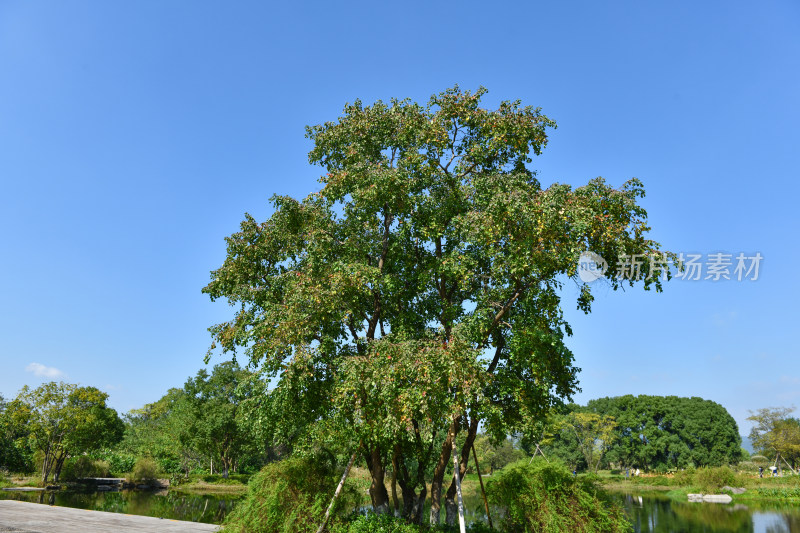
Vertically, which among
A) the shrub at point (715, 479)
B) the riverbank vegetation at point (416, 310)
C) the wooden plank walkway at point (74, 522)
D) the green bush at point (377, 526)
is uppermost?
the riverbank vegetation at point (416, 310)

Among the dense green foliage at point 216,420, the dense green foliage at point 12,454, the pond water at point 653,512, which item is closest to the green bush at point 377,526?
the pond water at point 653,512

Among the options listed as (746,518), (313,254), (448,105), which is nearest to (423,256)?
(313,254)

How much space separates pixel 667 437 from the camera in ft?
175

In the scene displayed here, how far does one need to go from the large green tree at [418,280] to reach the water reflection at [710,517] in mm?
→ 11601

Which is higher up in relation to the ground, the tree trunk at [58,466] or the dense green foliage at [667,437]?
the dense green foliage at [667,437]

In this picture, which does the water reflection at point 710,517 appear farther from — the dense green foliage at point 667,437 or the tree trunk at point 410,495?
the dense green foliage at point 667,437

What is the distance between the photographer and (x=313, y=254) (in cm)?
1257

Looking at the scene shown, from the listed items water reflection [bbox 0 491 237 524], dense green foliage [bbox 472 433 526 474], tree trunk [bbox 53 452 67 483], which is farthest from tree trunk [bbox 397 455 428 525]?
dense green foliage [bbox 472 433 526 474]

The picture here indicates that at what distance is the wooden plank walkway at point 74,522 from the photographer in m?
11.9

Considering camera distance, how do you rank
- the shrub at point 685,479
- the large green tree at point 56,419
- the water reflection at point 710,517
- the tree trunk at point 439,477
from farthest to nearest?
the shrub at point 685,479, the large green tree at point 56,419, the water reflection at point 710,517, the tree trunk at point 439,477

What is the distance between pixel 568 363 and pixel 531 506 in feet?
11.4

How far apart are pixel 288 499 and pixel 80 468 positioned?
103 ft

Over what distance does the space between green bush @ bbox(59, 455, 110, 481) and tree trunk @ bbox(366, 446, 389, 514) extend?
30737 millimetres

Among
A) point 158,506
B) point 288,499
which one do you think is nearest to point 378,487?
point 288,499
